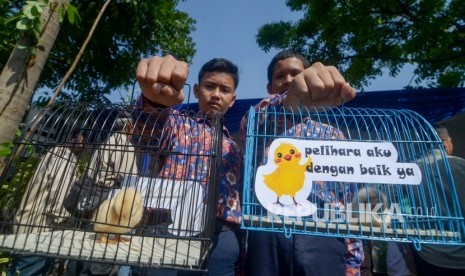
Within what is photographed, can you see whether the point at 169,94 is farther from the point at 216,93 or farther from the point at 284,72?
the point at 284,72

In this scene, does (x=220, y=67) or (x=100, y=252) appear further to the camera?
(x=220, y=67)

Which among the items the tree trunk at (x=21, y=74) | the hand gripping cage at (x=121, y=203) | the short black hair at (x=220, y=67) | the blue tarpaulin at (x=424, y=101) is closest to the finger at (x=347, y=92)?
the hand gripping cage at (x=121, y=203)

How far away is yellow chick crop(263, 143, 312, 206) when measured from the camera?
0.67m

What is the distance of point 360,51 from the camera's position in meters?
4.19

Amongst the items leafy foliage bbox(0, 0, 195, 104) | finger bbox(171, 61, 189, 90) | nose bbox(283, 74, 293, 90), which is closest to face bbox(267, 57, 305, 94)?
nose bbox(283, 74, 293, 90)

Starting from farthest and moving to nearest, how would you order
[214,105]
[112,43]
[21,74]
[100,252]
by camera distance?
1. [112,43]
2. [21,74]
3. [214,105]
4. [100,252]

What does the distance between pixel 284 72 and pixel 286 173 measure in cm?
63

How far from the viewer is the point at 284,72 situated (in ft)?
4.01

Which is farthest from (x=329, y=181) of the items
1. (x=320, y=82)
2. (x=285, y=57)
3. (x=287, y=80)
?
(x=285, y=57)

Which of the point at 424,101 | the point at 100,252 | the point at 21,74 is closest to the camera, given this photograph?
Answer: the point at 100,252

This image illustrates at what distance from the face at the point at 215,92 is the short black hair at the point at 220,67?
18 millimetres

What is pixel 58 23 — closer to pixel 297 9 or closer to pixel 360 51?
pixel 360 51

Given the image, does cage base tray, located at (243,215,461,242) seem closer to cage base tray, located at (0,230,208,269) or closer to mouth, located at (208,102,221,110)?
cage base tray, located at (0,230,208,269)

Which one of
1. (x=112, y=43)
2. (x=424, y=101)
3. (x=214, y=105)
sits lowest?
(x=214, y=105)
